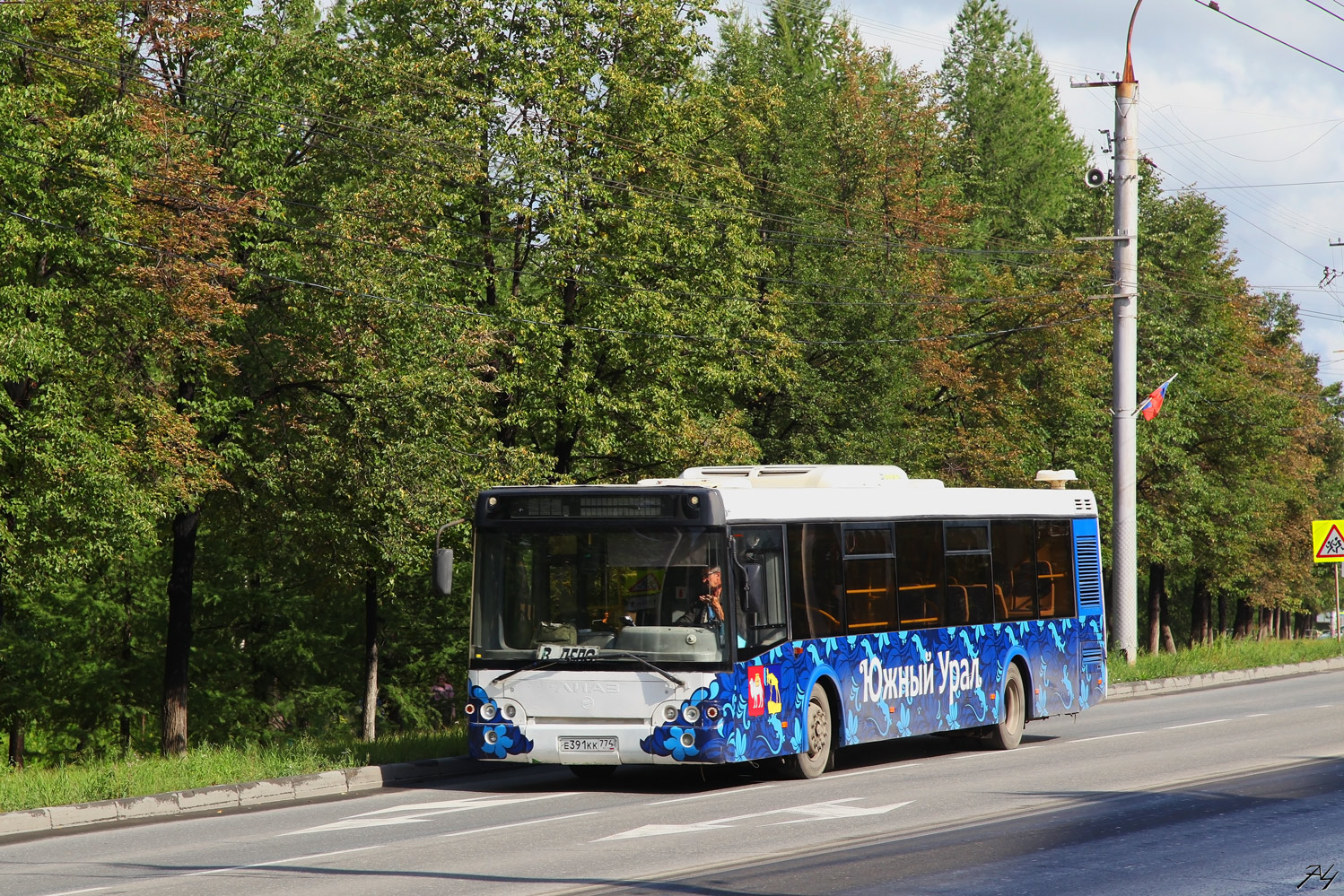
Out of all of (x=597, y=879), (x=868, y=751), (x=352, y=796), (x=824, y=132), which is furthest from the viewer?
(x=824, y=132)

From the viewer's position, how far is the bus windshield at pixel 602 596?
14.0 metres

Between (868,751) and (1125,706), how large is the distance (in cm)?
812

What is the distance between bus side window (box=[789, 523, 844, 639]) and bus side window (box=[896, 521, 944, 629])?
1133mm

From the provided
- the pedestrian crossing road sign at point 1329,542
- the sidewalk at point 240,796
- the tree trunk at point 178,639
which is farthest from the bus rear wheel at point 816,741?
the pedestrian crossing road sign at point 1329,542

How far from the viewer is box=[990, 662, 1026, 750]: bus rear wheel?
17.9m

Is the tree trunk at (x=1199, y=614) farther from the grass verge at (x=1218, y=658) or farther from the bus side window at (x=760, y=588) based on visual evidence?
the bus side window at (x=760, y=588)

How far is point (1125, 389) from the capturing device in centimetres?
2919

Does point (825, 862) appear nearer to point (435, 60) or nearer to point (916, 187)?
point (435, 60)

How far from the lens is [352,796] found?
14711 mm

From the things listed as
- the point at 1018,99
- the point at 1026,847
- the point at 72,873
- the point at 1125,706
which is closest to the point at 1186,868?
the point at 1026,847

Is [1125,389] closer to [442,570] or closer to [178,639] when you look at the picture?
[178,639]

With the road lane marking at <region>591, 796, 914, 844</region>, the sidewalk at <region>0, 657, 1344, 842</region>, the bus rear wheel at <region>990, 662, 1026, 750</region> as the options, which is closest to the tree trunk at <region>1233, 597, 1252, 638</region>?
the bus rear wheel at <region>990, 662, 1026, 750</region>

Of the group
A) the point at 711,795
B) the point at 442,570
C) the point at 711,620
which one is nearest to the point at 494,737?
the point at 442,570

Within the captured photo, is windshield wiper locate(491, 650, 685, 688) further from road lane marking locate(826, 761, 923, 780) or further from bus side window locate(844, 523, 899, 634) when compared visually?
bus side window locate(844, 523, 899, 634)
